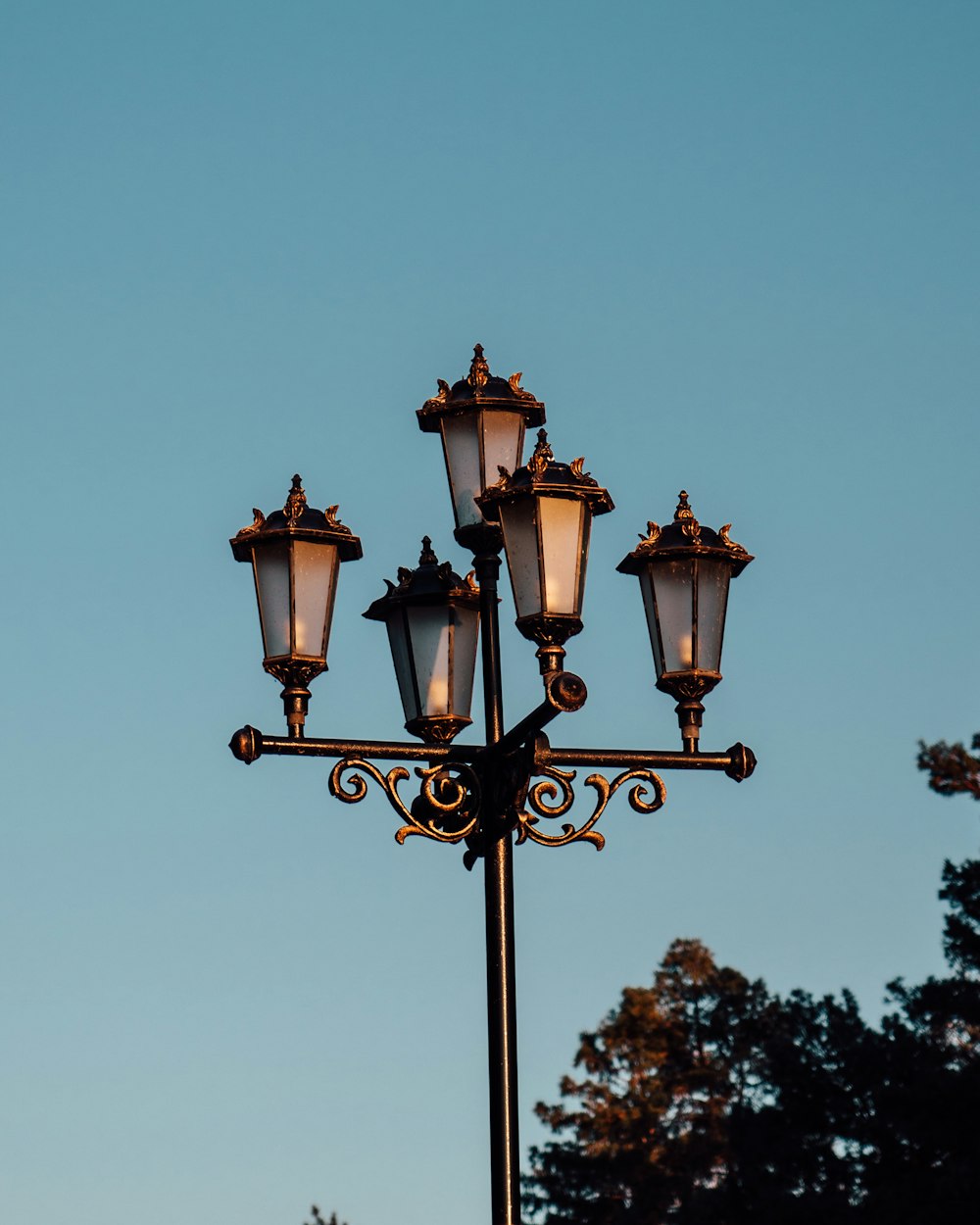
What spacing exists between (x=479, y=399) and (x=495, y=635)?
92cm

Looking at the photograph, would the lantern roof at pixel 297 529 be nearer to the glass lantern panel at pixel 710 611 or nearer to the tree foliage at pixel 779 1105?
the glass lantern panel at pixel 710 611

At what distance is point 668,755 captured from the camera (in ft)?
24.1

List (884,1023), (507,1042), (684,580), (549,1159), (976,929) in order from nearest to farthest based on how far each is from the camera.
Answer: (507,1042) → (684,580) → (976,929) → (884,1023) → (549,1159)

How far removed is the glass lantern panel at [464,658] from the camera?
7996mm

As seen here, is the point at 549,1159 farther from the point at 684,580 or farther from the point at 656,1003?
the point at 684,580

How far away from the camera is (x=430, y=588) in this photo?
317 inches

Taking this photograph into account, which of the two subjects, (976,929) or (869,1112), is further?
(869,1112)

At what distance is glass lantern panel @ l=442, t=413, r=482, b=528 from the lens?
8.03m

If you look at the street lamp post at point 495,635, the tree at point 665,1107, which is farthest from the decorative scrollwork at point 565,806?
the tree at point 665,1107

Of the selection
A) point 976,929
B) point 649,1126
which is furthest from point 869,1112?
point 649,1126

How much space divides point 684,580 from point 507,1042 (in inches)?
67.4

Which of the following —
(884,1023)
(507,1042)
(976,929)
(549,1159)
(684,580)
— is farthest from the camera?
(549,1159)

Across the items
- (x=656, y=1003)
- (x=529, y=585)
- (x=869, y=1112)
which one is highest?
(x=656, y=1003)

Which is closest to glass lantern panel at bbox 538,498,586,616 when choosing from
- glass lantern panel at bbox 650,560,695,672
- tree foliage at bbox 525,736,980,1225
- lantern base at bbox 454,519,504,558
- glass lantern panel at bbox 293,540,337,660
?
glass lantern panel at bbox 650,560,695,672
